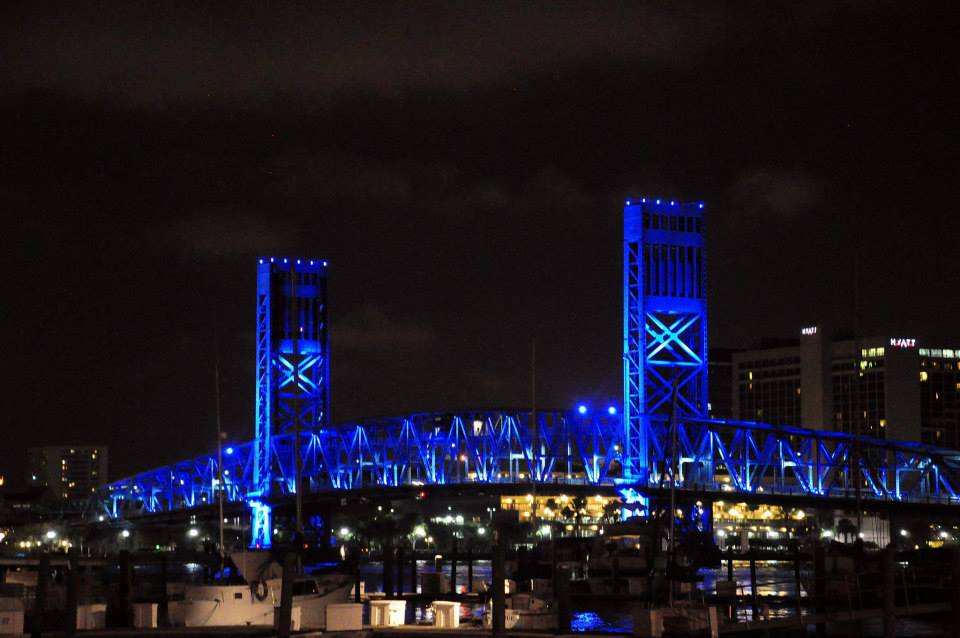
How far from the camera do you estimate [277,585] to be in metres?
63.5

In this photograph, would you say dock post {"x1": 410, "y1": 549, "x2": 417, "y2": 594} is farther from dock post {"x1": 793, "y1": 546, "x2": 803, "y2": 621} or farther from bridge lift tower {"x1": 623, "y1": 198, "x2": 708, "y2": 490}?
bridge lift tower {"x1": 623, "y1": 198, "x2": 708, "y2": 490}

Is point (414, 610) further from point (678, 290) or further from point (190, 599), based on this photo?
point (678, 290)

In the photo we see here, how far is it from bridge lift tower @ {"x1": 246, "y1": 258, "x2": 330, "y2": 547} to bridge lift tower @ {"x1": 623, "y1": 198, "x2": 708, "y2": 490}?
42029mm

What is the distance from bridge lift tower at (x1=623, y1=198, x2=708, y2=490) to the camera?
140000 mm

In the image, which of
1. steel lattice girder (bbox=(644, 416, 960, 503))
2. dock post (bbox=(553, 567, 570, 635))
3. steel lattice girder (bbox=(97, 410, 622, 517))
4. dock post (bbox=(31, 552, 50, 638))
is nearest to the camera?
dock post (bbox=(31, 552, 50, 638))

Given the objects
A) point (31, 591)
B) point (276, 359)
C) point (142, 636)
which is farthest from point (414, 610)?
point (276, 359)

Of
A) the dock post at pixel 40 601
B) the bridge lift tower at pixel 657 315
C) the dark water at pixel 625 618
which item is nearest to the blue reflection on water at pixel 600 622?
the dark water at pixel 625 618

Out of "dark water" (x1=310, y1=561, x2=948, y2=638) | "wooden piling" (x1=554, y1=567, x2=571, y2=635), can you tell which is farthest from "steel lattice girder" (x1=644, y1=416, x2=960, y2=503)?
"wooden piling" (x1=554, y1=567, x2=571, y2=635)

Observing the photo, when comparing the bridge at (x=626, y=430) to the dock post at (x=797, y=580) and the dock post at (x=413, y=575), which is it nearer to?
the dock post at (x=413, y=575)

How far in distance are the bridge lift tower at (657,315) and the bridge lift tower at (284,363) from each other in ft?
138

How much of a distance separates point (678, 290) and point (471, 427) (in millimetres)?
30528

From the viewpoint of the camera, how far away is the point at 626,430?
467 ft

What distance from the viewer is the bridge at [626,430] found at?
140750 millimetres

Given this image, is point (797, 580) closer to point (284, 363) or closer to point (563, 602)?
point (563, 602)
